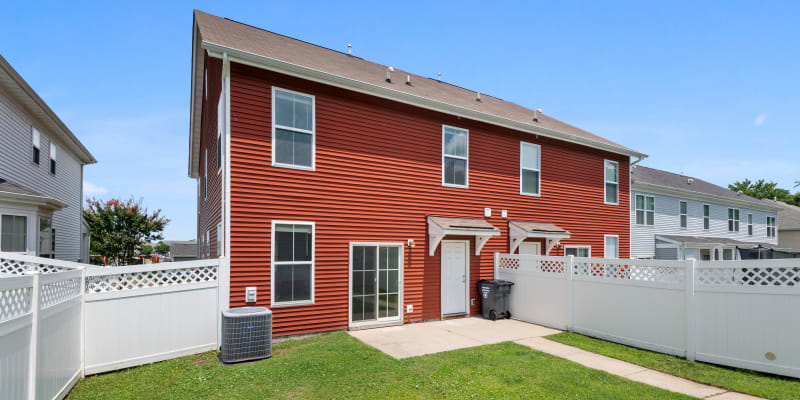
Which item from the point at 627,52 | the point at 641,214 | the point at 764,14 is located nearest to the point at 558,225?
the point at 627,52

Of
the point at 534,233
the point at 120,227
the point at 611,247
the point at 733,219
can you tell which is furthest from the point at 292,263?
the point at 733,219

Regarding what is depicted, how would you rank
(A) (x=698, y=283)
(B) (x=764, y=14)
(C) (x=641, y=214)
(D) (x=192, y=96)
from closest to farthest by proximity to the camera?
(A) (x=698, y=283) < (B) (x=764, y=14) < (D) (x=192, y=96) < (C) (x=641, y=214)

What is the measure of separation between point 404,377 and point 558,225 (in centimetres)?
851

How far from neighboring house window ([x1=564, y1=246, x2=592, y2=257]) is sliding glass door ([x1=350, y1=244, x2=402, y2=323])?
20.3 feet

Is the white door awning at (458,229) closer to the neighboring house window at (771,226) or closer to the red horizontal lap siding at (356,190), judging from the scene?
the red horizontal lap siding at (356,190)

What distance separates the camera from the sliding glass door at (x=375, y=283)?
8703mm

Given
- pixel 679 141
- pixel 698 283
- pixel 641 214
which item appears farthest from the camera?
pixel 679 141

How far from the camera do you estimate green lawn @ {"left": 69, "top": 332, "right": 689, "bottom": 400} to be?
16.5ft

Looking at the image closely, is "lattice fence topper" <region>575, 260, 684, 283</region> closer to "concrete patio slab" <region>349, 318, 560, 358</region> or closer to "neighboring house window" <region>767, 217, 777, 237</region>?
"concrete patio slab" <region>349, 318, 560, 358</region>

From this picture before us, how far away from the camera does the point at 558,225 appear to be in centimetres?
1246

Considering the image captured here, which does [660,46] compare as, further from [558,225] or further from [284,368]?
Answer: [284,368]

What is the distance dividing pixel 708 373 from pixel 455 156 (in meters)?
6.54

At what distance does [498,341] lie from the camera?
787cm

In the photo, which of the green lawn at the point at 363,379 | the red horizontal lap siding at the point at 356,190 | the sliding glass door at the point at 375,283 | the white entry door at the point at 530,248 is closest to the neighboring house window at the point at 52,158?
the red horizontal lap siding at the point at 356,190
